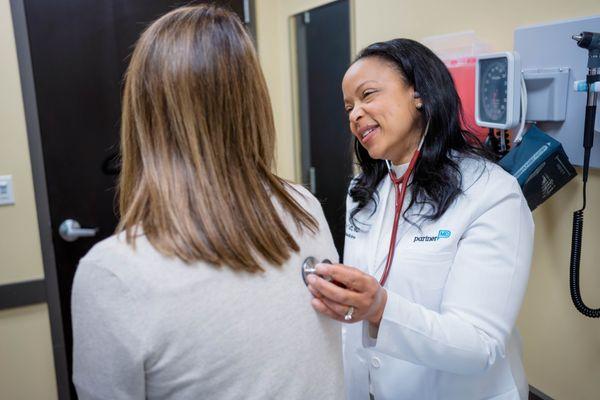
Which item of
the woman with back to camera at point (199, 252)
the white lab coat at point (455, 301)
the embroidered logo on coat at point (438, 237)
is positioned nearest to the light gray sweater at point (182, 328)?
the woman with back to camera at point (199, 252)

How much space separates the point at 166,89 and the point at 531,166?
2.64ft

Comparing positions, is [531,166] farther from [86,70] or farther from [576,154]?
[86,70]

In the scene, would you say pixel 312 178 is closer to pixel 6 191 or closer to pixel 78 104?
pixel 78 104

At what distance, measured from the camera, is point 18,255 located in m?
1.86

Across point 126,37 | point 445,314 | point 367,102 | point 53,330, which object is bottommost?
point 53,330

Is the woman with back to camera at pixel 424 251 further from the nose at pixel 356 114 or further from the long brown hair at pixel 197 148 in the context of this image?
the long brown hair at pixel 197 148

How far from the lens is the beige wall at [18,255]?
1.79 metres

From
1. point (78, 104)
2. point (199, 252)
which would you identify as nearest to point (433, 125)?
point (199, 252)

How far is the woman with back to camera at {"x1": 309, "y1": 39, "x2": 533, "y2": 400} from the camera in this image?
0.96m

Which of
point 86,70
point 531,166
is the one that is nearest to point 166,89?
point 531,166

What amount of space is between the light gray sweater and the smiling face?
0.54 meters

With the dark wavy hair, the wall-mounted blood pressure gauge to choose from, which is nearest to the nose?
the dark wavy hair

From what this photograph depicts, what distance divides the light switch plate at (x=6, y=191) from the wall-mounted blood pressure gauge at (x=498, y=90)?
5.18ft

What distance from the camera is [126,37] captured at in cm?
202
